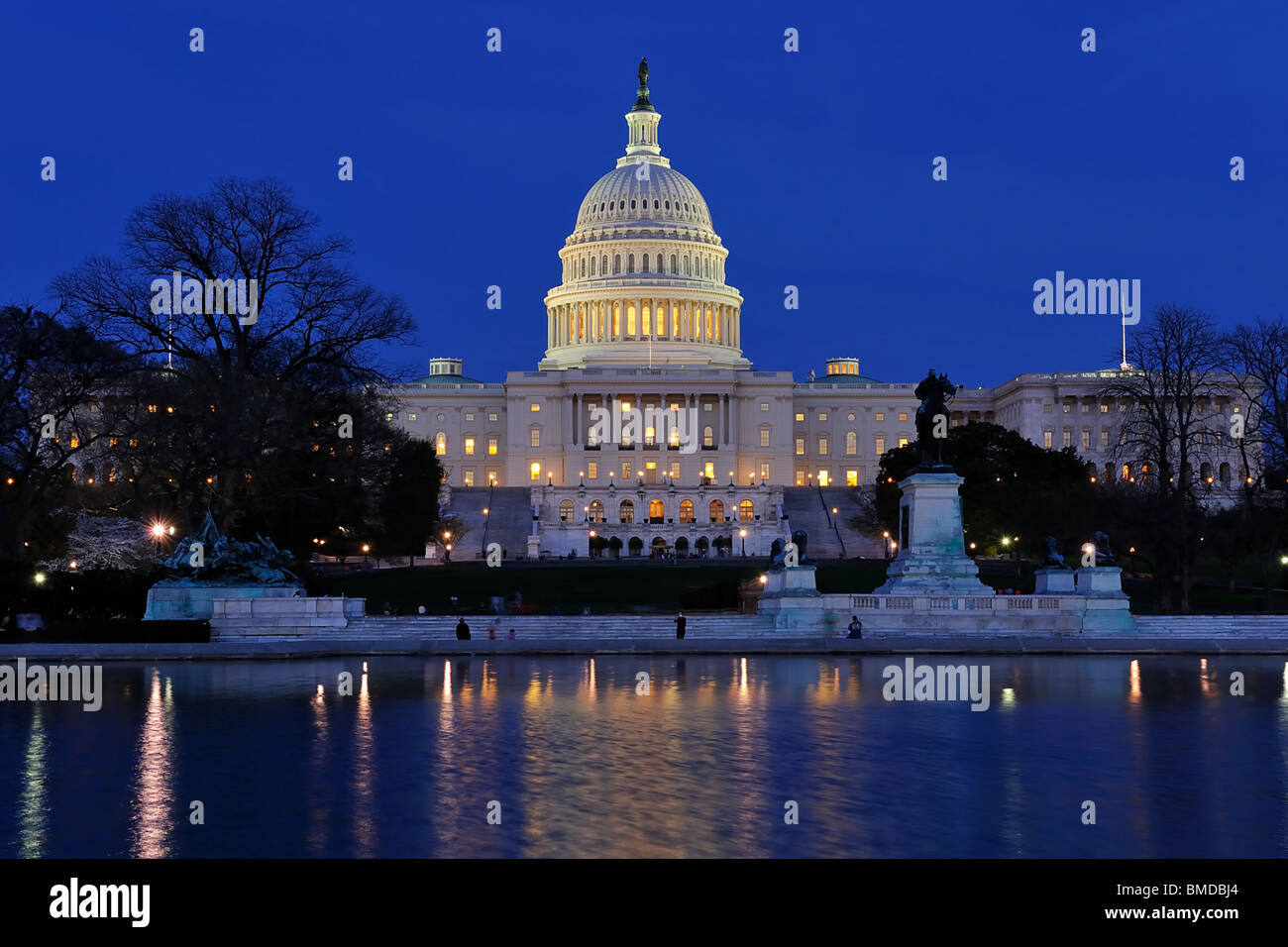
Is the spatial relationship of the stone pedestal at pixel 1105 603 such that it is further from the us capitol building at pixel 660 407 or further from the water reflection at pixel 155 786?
the us capitol building at pixel 660 407

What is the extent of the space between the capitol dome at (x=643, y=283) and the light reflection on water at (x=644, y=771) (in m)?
132

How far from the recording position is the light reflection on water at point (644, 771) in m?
13.7

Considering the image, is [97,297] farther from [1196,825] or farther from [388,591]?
[1196,825]

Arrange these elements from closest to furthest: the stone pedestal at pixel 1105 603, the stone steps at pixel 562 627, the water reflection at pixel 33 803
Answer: the water reflection at pixel 33 803
the stone pedestal at pixel 1105 603
the stone steps at pixel 562 627

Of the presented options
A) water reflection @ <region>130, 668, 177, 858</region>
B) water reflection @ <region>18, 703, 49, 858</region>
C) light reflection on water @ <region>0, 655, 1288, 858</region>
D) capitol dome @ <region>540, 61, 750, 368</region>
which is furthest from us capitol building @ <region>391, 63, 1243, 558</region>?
water reflection @ <region>18, 703, 49, 858</region>

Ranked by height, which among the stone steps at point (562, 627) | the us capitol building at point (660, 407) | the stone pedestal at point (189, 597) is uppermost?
the us capitol building at point (660, 407)

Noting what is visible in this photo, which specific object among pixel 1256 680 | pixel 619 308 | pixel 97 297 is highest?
pixel 619 308

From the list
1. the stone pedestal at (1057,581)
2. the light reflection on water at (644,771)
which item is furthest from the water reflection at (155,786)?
the stone pedestal at (1057,581)

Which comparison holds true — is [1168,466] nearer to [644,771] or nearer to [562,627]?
[562,627]

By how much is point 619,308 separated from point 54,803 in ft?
481
